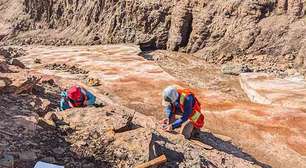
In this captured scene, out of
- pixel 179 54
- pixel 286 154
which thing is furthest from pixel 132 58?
pixel 286 154

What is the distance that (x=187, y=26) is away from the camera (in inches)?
1622

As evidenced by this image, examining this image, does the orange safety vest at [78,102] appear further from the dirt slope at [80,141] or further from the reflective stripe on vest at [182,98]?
the reflective stripe on vest at [182,98]

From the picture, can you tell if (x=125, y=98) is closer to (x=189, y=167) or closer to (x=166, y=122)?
(x=166, y=122)

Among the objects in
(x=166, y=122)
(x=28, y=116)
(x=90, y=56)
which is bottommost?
(x=90, y=56)

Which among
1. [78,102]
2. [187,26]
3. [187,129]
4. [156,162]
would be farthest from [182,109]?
[187,26]

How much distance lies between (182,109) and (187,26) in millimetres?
28996

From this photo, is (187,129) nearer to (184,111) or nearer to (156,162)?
(184,111)

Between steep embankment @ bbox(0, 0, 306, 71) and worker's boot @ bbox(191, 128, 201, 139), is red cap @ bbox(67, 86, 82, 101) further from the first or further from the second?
steep embankment @ bbox(0, 0, 306, 71)

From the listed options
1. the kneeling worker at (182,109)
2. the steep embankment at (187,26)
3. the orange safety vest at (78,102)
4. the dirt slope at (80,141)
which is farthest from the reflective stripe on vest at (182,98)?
the steep embankment at (187,26)

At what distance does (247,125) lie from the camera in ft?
64.9

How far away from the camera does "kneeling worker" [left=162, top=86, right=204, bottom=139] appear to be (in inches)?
500

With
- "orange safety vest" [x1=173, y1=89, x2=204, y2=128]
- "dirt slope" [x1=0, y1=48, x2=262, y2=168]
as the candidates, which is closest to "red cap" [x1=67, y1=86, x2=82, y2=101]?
"dirt slope" [x1=0, y1=48, x2=262, y2=168]

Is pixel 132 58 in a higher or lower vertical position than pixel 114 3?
lower

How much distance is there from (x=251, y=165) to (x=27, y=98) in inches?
277
